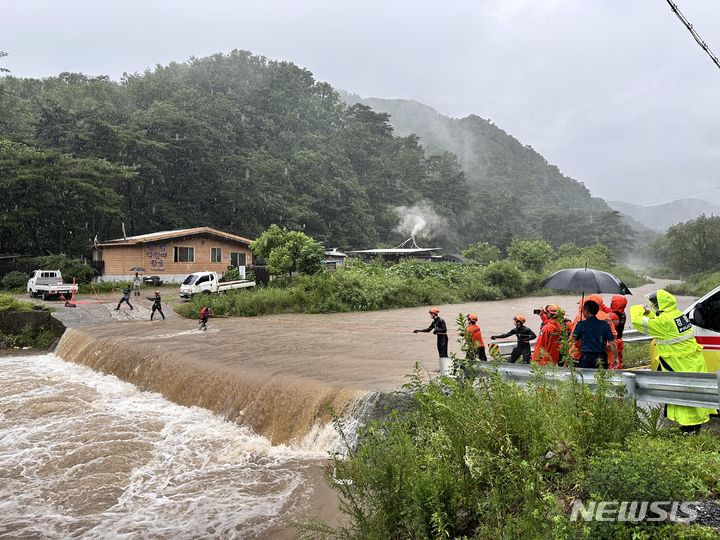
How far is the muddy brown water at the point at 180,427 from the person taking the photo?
6.62m

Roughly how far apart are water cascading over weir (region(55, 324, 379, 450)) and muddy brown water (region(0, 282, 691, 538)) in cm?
3

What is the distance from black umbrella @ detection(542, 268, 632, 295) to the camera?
327 inches

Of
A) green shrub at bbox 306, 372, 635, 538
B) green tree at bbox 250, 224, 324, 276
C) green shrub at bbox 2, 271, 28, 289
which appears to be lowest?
green shrub at bbox 306, 372, 635, 538

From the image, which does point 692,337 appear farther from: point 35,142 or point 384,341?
point 35,142

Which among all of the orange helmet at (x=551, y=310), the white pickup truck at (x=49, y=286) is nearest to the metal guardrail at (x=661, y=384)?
the orange helmet at (x=551, y=310)

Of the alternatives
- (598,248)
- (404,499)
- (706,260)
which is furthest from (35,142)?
(706,260)

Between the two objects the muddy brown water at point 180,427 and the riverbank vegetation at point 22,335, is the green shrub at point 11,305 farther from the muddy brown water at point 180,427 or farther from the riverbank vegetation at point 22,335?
the muddy brown water at point 180,427

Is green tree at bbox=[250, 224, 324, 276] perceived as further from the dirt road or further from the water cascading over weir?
the water cascading over weir

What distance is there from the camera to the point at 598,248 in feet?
224

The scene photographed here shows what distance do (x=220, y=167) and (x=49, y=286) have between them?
29.5 meters

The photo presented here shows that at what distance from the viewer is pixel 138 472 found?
7887mm

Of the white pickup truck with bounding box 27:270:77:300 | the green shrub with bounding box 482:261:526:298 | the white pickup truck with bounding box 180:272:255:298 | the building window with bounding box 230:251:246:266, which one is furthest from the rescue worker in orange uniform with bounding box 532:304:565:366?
the building window with bounding box 230:251:246:266

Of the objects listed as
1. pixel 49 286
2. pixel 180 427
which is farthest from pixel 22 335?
pixel 180 427

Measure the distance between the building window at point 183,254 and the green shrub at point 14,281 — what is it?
8.58 m
